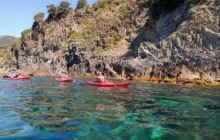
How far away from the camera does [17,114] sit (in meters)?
13.7

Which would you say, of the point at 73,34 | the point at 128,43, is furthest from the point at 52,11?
the point at 128,43

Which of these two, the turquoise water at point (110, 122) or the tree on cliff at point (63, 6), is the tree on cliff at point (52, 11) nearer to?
the tree on cliff at point (63, 6)

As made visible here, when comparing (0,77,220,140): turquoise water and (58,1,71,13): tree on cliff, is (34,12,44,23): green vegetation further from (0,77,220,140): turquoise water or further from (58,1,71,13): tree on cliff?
(0,77,220,140): turquoise water

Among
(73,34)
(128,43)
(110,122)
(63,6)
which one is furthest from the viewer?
(63,6)

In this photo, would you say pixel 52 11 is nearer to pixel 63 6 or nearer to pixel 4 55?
pixel 63 6

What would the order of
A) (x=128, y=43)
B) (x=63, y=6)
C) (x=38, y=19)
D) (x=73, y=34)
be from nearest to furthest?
(x=128, y=43), (x=73, y=34), (x=63, y=6), (x=38, y=19)

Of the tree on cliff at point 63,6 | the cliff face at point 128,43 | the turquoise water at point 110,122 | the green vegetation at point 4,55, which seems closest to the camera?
the turquoise water at point 110,122

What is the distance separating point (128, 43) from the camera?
187 ft

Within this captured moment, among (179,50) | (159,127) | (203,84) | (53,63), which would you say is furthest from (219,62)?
(53,63)

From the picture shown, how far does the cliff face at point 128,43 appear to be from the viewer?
35844mm

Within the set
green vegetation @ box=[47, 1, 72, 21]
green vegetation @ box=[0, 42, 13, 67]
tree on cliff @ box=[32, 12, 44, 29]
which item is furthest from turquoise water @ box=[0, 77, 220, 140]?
green vegetation @ box=[0, 42, 13, 67]

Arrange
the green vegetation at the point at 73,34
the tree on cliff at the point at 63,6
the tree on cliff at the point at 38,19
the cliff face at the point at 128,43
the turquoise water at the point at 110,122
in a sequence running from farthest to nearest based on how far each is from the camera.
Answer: the tree on cliff at the point at 38,19
the tree on cliff at the point at 63,6
the green vegetation at the point at 73,34
the cliff face at the point at 128,43
the turquoise water at the point at 110,122

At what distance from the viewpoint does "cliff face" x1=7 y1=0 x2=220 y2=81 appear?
35.8m

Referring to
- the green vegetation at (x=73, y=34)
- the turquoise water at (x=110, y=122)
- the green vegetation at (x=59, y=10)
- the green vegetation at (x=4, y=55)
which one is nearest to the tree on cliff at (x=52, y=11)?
the green vegetation at (x=59, y=10)
